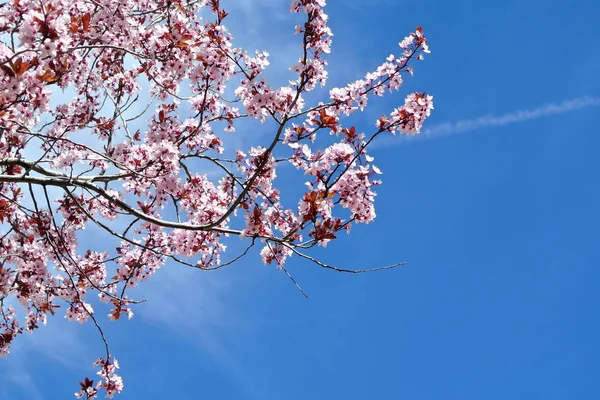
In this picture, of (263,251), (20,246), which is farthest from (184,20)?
(20,246)

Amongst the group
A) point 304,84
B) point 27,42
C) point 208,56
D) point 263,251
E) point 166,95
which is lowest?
point 27,42

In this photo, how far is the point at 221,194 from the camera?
6.47 meters

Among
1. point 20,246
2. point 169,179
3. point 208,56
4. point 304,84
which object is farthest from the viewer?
point 20,246

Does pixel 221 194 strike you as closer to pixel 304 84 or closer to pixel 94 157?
pixel 94 157

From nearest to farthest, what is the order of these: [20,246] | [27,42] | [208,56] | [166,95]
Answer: [27,42] < [208,56] < [20,246] < [166,95]

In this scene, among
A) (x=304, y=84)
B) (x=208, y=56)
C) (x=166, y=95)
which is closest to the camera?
(x=304, y=84)

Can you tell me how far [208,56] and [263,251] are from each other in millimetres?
2248

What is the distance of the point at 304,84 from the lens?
4855 mm

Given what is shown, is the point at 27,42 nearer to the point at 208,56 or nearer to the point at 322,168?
the point at 208,56

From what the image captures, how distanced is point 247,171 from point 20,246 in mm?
2894

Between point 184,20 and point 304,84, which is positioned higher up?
point 184,20

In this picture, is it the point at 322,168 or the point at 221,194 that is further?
the point at 221,194

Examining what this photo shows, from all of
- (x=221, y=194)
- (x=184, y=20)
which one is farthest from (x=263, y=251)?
(x=184, y=20)

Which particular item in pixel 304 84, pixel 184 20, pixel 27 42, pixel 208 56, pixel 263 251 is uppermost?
pixel 184 20
